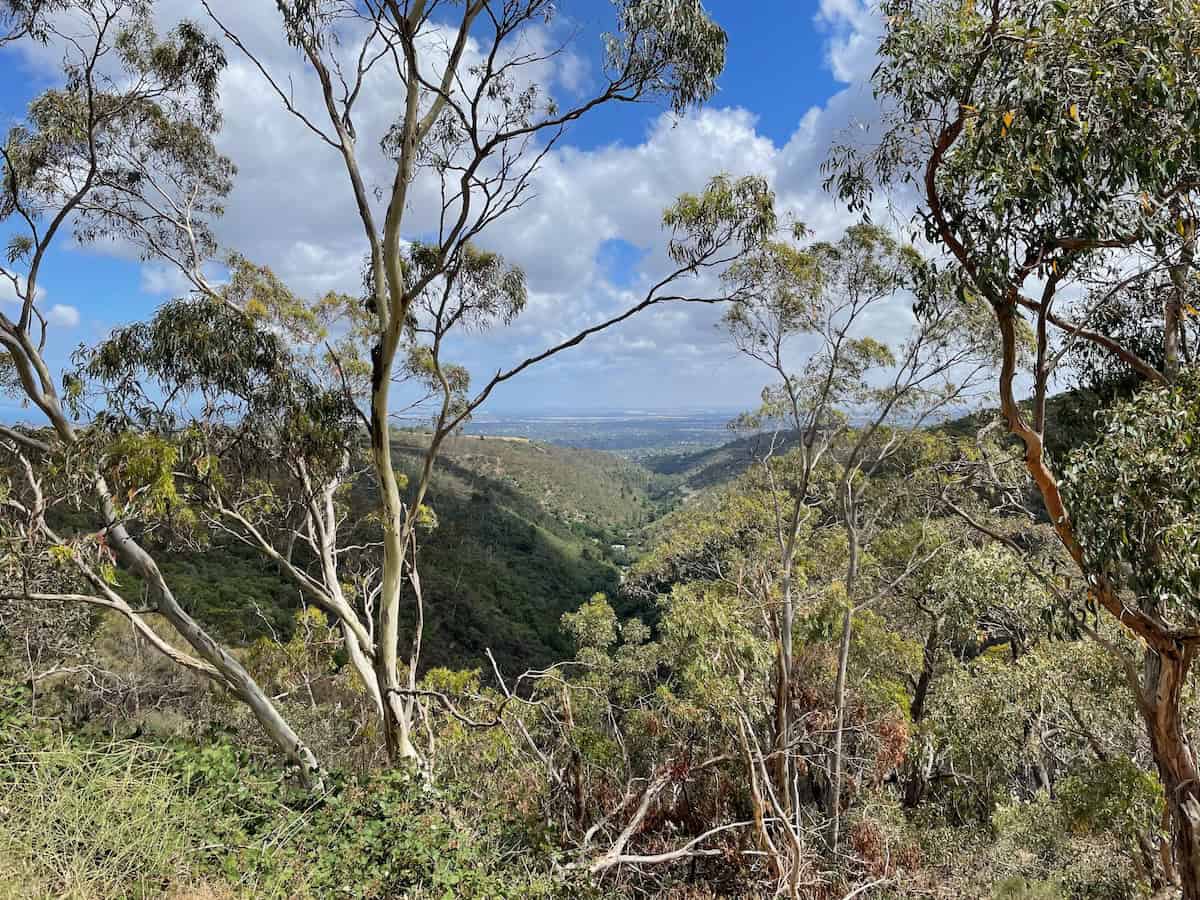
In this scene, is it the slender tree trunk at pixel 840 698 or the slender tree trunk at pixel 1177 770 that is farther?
the slender tree trunk at pixel 840 698

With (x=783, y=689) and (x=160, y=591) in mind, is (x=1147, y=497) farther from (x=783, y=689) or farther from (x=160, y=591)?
(x=160, y=591)

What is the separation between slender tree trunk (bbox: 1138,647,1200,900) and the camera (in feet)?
14.0

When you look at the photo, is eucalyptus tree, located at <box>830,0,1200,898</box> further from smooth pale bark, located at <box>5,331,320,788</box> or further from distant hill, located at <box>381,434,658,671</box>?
distant hill, located at <box>381,434,658,671</box>

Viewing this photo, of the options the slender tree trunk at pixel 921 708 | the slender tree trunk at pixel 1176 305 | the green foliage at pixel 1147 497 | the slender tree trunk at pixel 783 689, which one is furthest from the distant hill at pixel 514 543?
the slender tree trunk at pixel 1176 305

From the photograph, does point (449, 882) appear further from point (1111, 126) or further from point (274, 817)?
point (1111, 126)

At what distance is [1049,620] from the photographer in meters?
4.14

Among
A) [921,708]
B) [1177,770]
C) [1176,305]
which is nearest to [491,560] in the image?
[921,708]

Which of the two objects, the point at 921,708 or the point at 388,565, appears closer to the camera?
the point at 388,565

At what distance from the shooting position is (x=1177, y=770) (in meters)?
4.39

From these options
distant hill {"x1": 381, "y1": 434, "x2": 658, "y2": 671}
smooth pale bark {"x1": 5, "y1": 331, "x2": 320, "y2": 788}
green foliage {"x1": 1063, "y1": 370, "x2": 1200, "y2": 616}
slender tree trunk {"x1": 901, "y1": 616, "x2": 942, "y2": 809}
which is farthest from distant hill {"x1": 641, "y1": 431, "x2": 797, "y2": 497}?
green foliage {"x1": 1063, "y1": 370, "x2": 1200, "y2": 616}

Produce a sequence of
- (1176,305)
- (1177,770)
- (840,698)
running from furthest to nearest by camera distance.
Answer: (840,698) < (1177,770) < (1176,305)

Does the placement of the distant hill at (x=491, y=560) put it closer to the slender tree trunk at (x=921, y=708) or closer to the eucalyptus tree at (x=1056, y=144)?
the eucalyptus tree at (x=1056, y=144)

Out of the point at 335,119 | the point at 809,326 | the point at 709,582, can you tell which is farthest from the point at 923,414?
the point at 335,119

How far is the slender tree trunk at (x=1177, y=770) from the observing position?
4281 millimetres
